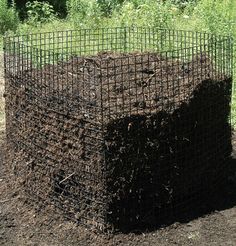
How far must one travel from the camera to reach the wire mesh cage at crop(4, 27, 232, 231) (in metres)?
4.01

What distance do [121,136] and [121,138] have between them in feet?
0.05

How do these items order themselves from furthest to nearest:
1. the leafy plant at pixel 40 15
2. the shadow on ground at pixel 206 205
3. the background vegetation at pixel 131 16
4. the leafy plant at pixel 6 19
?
the leafy plant at pixel 40 15 < the leafy plant at pixel 6 19 < the background vegetation at pixel 131 16 < the shadow on ground at pixel 206 205

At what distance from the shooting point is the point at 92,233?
410 centimetres

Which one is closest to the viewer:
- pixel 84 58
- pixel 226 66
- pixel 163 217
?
pixel 163 217

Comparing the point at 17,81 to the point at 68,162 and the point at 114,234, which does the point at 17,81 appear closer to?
the point at 68,162

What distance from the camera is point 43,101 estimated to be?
441cm

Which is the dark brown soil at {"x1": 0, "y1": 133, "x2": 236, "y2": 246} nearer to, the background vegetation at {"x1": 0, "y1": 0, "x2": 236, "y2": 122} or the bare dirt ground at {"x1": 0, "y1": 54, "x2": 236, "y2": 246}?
the bare dirt ground at {"x1": 0, "y1": 54, "x2": 236, "y2": 246}

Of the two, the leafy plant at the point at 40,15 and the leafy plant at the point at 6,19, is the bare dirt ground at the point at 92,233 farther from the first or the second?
the leafy plant at the point at 40,15

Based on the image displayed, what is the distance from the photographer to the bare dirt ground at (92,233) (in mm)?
4012

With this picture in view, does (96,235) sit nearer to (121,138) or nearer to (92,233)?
(92,233)

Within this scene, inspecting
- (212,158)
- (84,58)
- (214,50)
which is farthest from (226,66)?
(84,58)

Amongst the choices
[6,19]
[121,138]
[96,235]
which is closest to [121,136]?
[121,138]

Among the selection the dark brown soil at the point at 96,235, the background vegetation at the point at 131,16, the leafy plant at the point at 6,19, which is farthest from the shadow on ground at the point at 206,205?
the leafy plant at the point at 6,19

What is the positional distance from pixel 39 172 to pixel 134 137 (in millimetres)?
917
